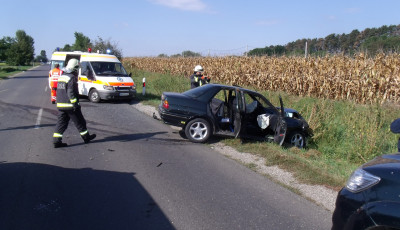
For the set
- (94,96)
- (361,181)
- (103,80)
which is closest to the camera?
(361,181)

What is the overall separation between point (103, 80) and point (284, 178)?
420 inches

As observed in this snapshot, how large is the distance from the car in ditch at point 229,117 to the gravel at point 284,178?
49 cm

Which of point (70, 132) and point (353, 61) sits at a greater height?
point (353, 61)

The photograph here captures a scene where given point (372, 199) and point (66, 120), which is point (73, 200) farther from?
point (372, 199)

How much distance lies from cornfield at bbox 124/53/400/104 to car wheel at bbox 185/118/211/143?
253 inches

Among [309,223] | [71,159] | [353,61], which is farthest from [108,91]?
[309,223]

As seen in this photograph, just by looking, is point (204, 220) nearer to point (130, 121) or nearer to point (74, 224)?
point (74, 224)

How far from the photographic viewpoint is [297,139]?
8.91 m

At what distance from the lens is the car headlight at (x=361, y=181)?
2844mm

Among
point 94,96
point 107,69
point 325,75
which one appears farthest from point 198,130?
point 107,69

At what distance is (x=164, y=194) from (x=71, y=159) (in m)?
2.50

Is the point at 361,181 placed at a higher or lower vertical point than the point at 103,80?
lower

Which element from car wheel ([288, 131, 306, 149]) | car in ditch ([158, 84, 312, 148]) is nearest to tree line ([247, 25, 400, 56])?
car wheel ([288, 131, 306, 149])

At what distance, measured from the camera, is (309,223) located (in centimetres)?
430
